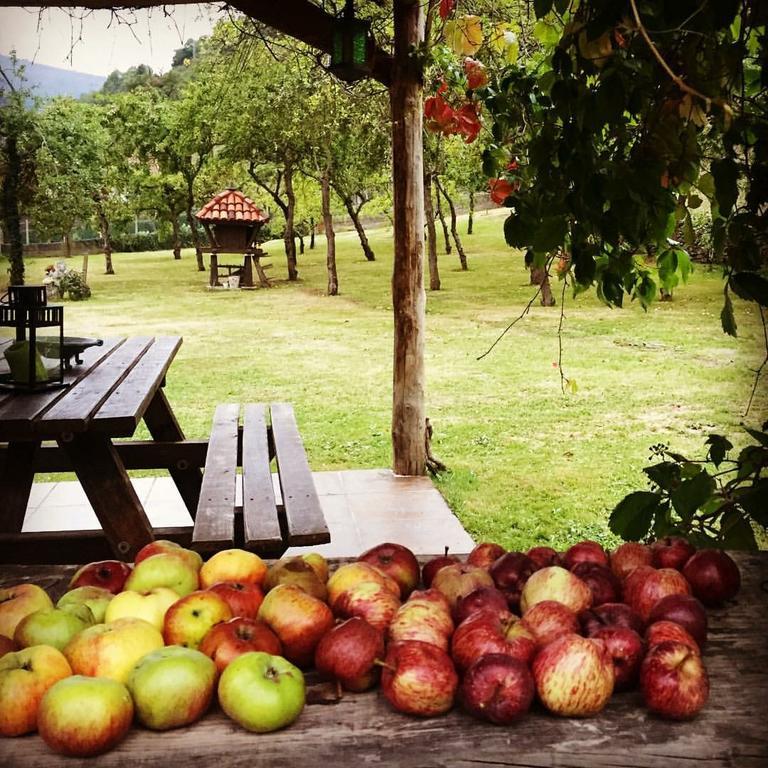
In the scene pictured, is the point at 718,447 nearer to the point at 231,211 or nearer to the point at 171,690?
the point at 171,690

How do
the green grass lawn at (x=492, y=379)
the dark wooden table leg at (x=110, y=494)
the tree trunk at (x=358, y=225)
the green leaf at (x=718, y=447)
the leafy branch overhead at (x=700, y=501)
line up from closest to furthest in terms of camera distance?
the leafy branch overhead at (x=700, y=501), the green leaf at (x=718, y=447), the dark wooden table leg at (x=110, y=494), the green grass lawn at (x=492, y=379), the tree trunk at (x=358, y=225)

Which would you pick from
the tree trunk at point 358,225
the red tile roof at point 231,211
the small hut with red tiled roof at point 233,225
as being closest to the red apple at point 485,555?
the small hut with red tiled roof at point 233,225

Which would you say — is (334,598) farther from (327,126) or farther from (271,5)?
(327,126)

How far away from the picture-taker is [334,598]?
4.54 ft

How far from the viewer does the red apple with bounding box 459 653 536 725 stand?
3.56 ft

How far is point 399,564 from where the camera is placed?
1.51 metres

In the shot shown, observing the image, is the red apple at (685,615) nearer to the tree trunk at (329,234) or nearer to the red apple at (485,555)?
the red apple at (485,555)

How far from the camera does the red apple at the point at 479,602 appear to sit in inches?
51.5

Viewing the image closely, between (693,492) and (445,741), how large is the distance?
2.50 feet

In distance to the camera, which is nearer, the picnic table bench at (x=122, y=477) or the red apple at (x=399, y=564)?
the red apple at (x=399, y=564)

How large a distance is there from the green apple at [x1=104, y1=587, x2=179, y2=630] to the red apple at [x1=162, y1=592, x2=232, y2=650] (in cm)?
2

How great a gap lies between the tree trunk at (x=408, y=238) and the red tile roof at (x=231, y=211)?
15970 millimetres

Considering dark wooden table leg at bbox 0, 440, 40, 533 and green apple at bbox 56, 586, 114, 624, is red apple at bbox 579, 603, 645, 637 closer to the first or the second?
green apple at bbox 56, 586, 114, 624

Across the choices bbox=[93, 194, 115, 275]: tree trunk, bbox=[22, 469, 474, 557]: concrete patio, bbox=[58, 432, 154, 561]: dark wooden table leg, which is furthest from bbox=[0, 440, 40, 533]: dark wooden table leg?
bbox=[93, 194, 115, 275]: tree trunk
